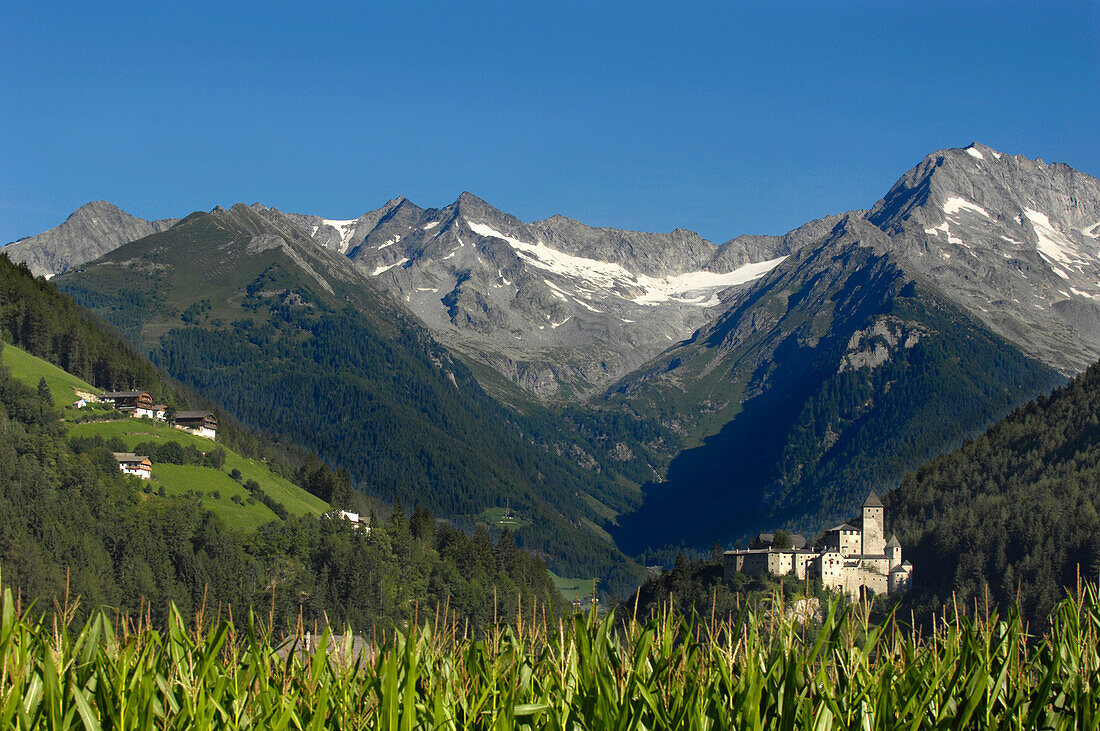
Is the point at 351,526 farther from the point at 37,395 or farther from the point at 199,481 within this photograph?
the point at 37,395

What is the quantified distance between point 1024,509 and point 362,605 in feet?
373

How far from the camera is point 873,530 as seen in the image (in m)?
182

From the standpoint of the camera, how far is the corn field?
47.4ft

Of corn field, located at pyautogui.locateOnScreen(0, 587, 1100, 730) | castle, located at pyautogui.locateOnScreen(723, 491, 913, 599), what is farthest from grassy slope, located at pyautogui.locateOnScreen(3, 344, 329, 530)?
corn field, located at pyautogui.locateOnScreen(0, 587, 1100, 730)

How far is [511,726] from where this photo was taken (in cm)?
1437

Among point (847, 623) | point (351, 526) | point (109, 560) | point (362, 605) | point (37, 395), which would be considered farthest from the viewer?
point (351, 526)

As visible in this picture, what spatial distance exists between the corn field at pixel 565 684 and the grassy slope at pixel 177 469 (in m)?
159

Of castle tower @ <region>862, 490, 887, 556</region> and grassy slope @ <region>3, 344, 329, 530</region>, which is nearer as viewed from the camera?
grassy slope @ <region>3, 344, 329, 530</region>

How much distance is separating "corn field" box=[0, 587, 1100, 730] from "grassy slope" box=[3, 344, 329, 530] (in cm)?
15937

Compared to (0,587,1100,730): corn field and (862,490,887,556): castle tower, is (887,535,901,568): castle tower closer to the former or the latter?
(862,490,887,556): castle tower

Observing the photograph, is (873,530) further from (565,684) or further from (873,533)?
(565,684)

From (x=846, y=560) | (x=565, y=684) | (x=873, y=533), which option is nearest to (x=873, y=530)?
(x=873, y=533)

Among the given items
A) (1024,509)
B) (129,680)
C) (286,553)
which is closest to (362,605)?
(286,553)

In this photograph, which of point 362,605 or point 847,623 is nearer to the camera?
point 847,623
